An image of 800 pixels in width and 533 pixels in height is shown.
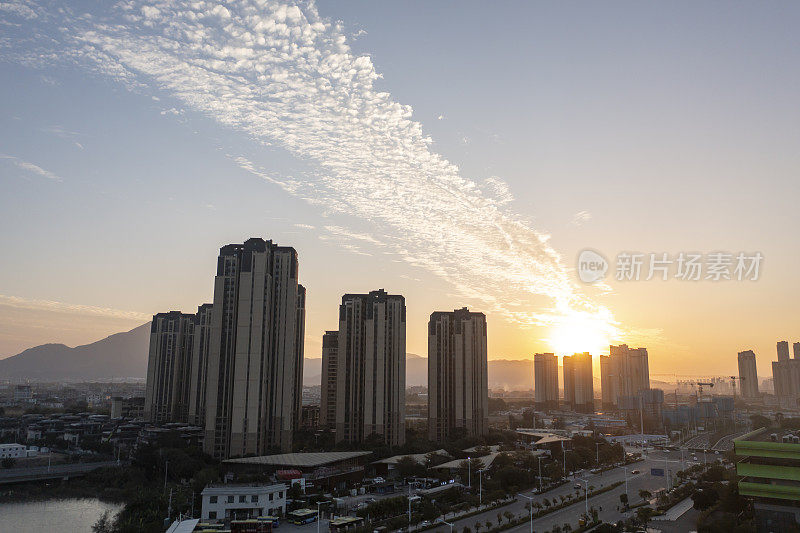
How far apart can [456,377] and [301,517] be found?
110 ft

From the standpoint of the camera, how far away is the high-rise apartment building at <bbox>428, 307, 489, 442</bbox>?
59.5m

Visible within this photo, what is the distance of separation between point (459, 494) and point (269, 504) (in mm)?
12323

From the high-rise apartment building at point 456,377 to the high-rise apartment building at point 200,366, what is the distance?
87.0 feet

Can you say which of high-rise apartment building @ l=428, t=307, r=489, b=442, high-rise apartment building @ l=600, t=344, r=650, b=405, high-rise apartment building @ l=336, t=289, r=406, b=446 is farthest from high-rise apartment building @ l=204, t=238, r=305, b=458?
high-rise apartment building @ l=600, t=344, r=650, b=405

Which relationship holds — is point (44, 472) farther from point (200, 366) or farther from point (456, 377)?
point (456, 377)

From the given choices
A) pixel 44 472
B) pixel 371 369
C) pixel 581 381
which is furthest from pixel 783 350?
pixel 44 472

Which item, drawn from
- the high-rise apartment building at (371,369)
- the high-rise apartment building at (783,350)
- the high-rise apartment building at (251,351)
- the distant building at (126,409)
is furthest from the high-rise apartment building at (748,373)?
the distant building at (126,409)

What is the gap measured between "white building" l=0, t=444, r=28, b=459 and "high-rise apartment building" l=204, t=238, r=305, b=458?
83.4 feet

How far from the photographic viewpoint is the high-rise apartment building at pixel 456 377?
2343 inches

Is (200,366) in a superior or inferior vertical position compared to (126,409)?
superior

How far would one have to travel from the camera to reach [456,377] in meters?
60.1

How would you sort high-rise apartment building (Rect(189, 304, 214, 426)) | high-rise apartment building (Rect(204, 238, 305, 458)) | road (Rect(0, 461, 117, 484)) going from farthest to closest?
high-rise apartment building (Rect(189, 304, 214, 426)) < road (Rect(0, 461, 117, 484)) < high-rise apartment building (Rect(204, 238, 305, 458))

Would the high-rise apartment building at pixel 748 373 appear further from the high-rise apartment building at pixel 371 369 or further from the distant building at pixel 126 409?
the distant building at pixel 126 409

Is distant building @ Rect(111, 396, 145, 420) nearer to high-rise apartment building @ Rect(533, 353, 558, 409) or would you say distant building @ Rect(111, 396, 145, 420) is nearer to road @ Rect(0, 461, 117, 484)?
road @ Rect(0, 461, 117, 484)
